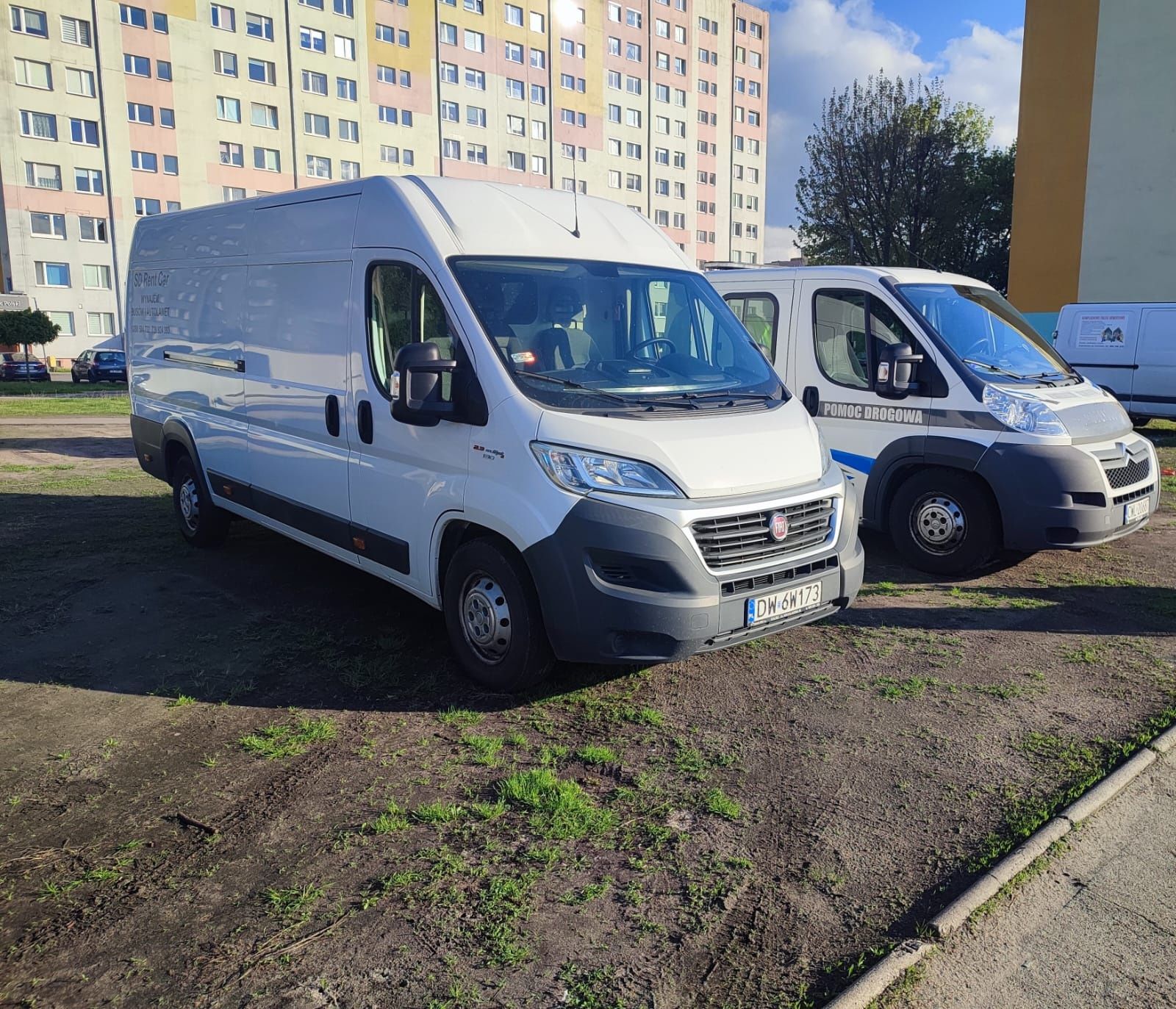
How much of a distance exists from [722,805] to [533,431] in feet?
5.82

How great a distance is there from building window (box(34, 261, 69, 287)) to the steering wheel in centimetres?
5556

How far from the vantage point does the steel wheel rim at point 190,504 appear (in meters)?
7.90

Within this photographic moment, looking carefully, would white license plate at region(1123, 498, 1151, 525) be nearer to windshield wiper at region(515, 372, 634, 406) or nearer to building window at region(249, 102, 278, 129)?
windshield wiper at region(515, 372, 634, 406)

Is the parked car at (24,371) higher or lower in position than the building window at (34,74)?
lower

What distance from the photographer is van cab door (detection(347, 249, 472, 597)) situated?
190 inches

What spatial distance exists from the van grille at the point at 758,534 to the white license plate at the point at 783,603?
0.57 ft

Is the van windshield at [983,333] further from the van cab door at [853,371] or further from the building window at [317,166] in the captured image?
the building window at [317,166]

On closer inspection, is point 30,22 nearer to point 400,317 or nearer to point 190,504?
point 190,504

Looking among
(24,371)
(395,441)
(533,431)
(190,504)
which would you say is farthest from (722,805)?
(24,371)

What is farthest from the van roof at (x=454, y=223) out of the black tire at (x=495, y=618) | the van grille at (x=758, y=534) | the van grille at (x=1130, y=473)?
the van grille at (x=1130, y=473)

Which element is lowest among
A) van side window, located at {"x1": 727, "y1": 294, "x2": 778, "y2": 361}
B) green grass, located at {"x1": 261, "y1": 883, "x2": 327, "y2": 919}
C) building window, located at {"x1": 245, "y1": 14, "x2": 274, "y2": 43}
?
green grass, located at {"x1": 261, "y1": 883, "x2": 327, "y2": 919}

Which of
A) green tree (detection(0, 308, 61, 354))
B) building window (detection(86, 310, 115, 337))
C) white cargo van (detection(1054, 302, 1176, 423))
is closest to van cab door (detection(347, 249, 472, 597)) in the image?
white cargo van (detection(1054, 302, 1176, 423))

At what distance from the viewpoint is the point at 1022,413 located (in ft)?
21.8

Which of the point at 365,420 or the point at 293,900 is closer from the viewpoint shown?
the point at 293,900
